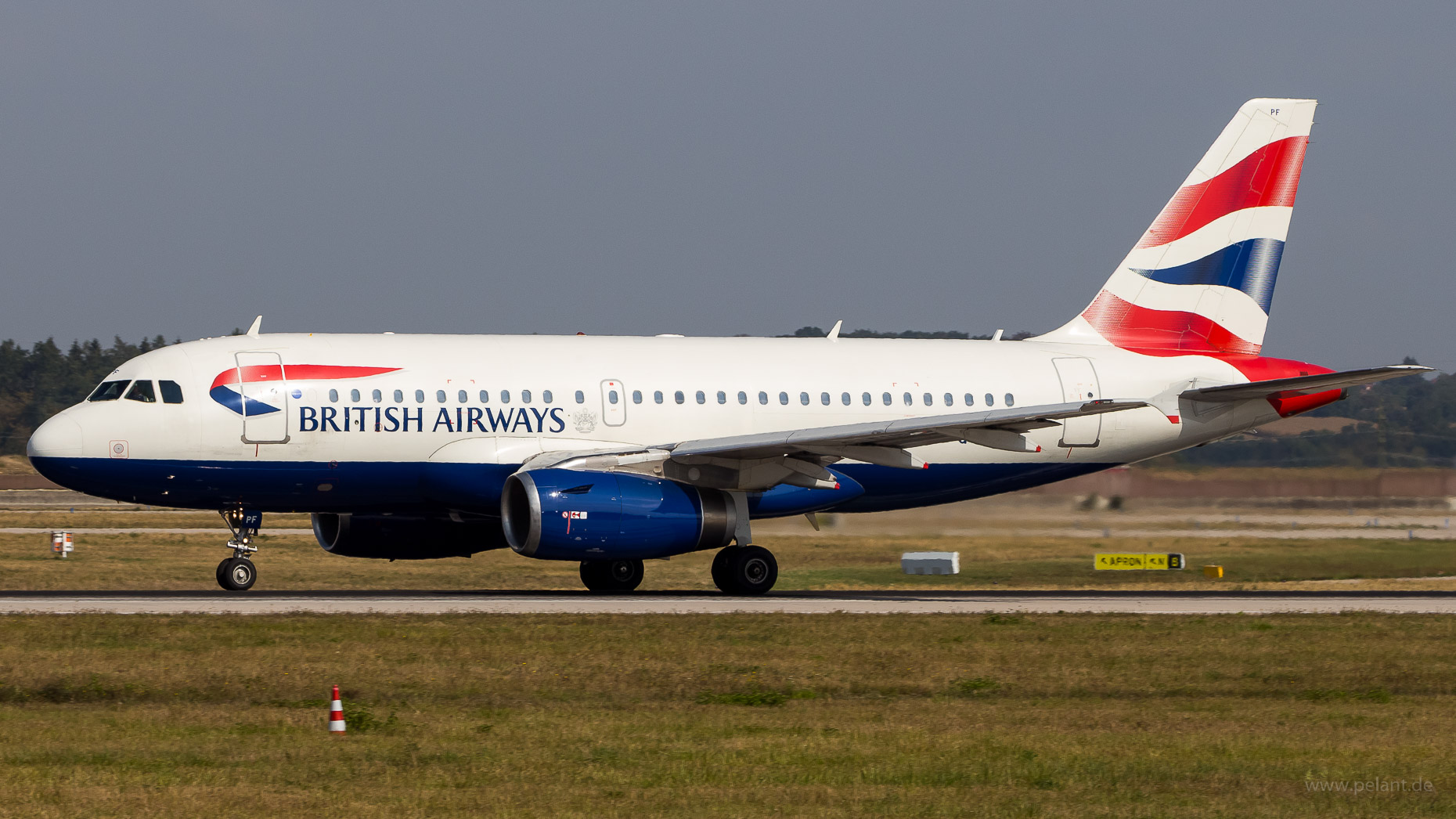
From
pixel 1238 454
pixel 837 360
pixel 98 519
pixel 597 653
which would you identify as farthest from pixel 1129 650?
pixel 98 519

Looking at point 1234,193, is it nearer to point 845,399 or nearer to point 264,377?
point 845,399

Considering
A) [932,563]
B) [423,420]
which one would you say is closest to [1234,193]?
[932,563]

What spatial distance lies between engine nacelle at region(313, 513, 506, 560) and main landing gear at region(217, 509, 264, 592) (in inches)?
55.8

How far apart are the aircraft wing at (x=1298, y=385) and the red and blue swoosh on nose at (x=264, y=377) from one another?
46.1 feet

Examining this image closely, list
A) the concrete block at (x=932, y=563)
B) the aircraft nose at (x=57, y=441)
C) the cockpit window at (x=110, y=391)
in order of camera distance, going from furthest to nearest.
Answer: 1. the concrete block at (x=932, y=563)
2. the cockpit window at (x=110, y=391)
3. the aircraft nose at (x=57, y=441)

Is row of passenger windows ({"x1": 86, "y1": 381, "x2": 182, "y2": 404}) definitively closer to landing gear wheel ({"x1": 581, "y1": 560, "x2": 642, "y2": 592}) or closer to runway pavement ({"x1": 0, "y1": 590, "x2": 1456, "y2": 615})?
runway pavement ({"x1": 0, "y1": 590, "x2": 1456, "y2": 615})

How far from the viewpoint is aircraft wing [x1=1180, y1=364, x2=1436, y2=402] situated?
26.3 metres

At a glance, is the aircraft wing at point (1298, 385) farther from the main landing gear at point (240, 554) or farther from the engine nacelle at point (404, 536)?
the main landing gear at point (240, 554)

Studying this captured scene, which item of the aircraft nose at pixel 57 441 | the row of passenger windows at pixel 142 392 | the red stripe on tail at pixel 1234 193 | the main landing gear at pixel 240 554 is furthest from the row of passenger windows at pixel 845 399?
the aircraft nose at pixel 57 441

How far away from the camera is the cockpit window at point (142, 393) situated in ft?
85.8

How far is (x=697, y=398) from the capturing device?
93.5ft

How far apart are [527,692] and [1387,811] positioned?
8.09 m

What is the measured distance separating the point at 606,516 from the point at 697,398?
12.9 ft

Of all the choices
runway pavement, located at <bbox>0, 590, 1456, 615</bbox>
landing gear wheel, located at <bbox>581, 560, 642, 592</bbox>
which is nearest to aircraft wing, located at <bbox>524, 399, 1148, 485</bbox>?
runway pavement, located at <bbox>0, 590, 1456, 615</bbox>
